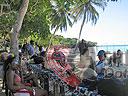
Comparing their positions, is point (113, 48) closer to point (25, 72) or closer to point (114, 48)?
point (114, 48)

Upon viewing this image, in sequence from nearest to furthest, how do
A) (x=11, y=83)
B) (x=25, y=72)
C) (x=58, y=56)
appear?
(x=11, y=83)
(x=25, y=72)
(x=58, y=56)

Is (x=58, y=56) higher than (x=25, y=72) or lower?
higher

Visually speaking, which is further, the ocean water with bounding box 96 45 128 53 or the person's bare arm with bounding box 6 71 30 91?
the ocean water with bounding box 96 45 128 53

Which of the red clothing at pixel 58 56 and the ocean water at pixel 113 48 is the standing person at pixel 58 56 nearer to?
the red clothing at pixel 58 56

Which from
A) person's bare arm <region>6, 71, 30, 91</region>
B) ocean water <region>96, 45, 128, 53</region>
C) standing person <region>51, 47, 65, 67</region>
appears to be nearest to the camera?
person's bare arm <region>6, 71, 30, 91</region>

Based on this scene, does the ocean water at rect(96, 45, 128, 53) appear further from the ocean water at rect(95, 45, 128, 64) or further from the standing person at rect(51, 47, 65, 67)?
the standing person at rect(51, 47, 65, 67)

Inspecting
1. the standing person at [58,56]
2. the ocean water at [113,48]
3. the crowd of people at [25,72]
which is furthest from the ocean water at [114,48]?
the standing person at [58,56]

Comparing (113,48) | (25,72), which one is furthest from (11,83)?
(113,48)

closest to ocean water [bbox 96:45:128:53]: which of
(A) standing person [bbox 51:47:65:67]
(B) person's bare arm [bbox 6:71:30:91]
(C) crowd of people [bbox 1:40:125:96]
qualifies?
(C) crowd of people [bbox 1:40:125:96]

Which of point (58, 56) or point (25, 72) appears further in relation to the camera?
point (58, 56)

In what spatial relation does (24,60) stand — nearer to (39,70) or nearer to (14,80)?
(39,70)

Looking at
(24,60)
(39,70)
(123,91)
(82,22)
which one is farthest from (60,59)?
(82,22)

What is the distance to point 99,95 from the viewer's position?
8.19m

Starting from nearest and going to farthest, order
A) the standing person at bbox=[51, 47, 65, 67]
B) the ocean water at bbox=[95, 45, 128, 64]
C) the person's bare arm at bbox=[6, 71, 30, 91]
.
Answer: the person's bare arm at bbox=[6, 71, 30, 91] → the standing person at bbox=[51, 47, 65, 67] → the ocean water at bbox=[95, 45, 128, 64]
